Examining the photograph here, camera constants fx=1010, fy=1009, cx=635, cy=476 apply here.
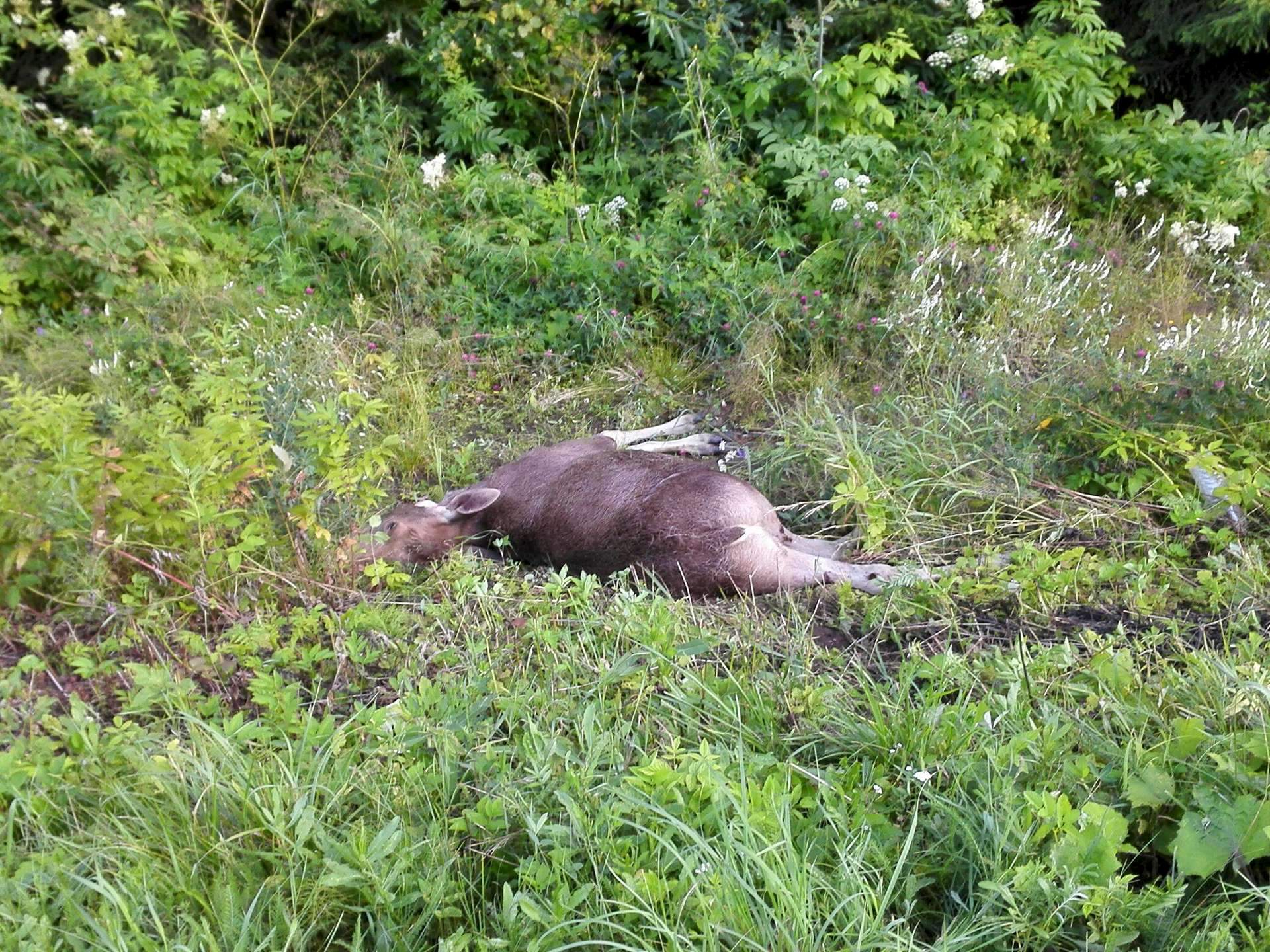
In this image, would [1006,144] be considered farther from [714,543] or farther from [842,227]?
[714,543]

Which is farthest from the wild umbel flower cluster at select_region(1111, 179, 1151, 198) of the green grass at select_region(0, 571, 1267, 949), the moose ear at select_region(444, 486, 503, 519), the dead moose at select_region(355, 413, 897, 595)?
the moose ear at select_region(444, 486, 503, 519)

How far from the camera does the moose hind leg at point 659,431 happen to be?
5270 millimetres

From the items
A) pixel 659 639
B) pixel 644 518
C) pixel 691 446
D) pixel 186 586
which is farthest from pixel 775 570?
pixel 186 586

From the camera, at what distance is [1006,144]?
642 centimetres

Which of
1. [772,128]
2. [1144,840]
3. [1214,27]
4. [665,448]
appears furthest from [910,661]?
[1214,27]

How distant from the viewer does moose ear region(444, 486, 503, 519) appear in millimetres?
4520

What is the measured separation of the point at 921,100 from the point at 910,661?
4829mm

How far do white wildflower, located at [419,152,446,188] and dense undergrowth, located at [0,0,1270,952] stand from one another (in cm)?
9

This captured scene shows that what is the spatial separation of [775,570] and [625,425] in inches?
69.0

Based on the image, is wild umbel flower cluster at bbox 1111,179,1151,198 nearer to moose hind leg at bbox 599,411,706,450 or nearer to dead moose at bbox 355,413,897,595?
moose hind leg at bbox 599,411,706,450

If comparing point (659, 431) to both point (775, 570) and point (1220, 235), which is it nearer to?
point (775, 570)

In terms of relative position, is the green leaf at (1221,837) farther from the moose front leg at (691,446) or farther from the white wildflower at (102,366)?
the white wildflower at (102,366)

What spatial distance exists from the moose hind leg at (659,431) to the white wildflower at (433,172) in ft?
7.63

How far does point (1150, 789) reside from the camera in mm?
2340
